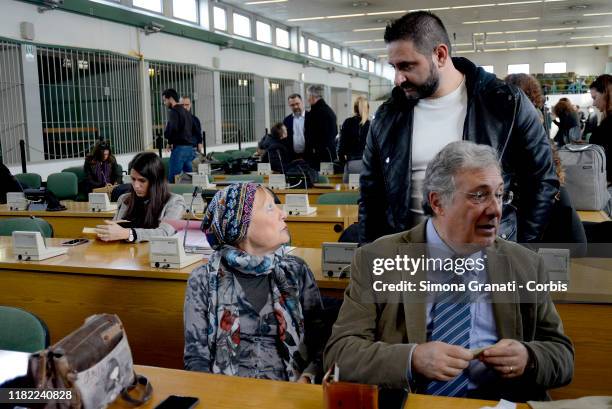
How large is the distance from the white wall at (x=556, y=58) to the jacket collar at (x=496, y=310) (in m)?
21.8

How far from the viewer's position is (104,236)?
129 inches

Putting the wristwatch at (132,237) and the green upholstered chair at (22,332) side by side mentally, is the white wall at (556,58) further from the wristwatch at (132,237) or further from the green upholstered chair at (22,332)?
the green upholstered chair at (22,332)

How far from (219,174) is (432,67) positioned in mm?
5362

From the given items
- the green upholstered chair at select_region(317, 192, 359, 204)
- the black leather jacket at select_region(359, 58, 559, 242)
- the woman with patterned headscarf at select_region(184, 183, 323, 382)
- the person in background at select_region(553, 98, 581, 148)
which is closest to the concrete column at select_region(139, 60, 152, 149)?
the green upholstered chair at select_region(317, 192, 359, 204)

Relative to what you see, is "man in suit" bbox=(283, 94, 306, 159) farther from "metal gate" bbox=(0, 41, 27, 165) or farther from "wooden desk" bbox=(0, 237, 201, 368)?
"wooden desk" bbox=(0, 237, 201, 368)

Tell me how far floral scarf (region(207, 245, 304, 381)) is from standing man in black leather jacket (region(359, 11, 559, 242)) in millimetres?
532

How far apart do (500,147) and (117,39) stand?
317 inches

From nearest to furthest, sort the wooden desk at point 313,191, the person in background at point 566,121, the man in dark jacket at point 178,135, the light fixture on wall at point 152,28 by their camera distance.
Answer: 1. the wooden desk at point 313,191
2. the man in dark jacket at point 178,135
3. the person in background at point 566,121
4. the light fixture on wall at point 152,28

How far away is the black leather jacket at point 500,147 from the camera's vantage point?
81.5 inches

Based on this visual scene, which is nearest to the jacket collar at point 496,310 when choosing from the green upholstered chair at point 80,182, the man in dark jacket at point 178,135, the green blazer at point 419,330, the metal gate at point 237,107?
the green blazer at point 419,330

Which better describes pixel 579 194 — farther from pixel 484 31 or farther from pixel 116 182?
pixel 484 31

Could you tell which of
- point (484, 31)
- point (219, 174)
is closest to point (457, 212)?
point (219, 174)

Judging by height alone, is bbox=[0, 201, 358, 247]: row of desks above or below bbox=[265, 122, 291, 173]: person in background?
below

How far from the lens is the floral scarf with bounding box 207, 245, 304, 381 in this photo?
6.07ft
